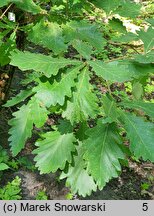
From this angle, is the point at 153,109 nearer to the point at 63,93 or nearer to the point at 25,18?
the point at 63,93

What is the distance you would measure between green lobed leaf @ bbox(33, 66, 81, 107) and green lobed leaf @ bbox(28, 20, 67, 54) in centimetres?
26

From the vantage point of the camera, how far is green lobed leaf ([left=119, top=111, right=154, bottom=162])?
53.7 inches

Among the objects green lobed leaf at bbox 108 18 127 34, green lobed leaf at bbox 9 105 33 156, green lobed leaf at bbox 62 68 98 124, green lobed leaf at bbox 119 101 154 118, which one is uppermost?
green lobed leaf at bbox 108 18 127 34

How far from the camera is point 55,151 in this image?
1662 millimetres

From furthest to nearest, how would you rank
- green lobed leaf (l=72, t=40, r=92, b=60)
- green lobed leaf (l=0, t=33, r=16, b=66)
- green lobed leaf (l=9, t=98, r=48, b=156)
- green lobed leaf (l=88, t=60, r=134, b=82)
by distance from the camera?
green lobed leaf (l=0, t=33, r=16, b=66) → green lobed leaf (l=9, t=98, r=48, b=156) → green lobed leaf (l=72, t=40, r=92, b=60) → green lobed leaf (l=88, t=60, r=134, b=82)

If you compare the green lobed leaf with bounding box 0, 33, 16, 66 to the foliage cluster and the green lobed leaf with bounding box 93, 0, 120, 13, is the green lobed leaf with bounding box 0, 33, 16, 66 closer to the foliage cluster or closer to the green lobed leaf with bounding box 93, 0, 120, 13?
the foliage cluster

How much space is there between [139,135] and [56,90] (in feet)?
1.29

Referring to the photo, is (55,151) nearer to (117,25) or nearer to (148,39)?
(148,39)

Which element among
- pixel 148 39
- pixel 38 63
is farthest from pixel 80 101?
pixel 148 39

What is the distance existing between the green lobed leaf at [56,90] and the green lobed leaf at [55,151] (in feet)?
1.30

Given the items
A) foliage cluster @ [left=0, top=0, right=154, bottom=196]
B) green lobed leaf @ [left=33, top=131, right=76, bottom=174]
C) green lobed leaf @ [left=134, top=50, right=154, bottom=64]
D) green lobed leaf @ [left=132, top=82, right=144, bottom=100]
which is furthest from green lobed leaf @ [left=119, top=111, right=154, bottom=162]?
green lobed leaf @ [left=132, top=82, right=144, bottom=100]

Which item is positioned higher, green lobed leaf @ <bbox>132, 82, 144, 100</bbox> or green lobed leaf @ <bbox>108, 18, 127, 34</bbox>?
green lobed leaf @ <bbox>108, 18, 127, 34</bbox>

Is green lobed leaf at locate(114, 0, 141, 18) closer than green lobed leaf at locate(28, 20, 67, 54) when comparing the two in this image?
No

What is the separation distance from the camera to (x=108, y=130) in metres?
1.43
